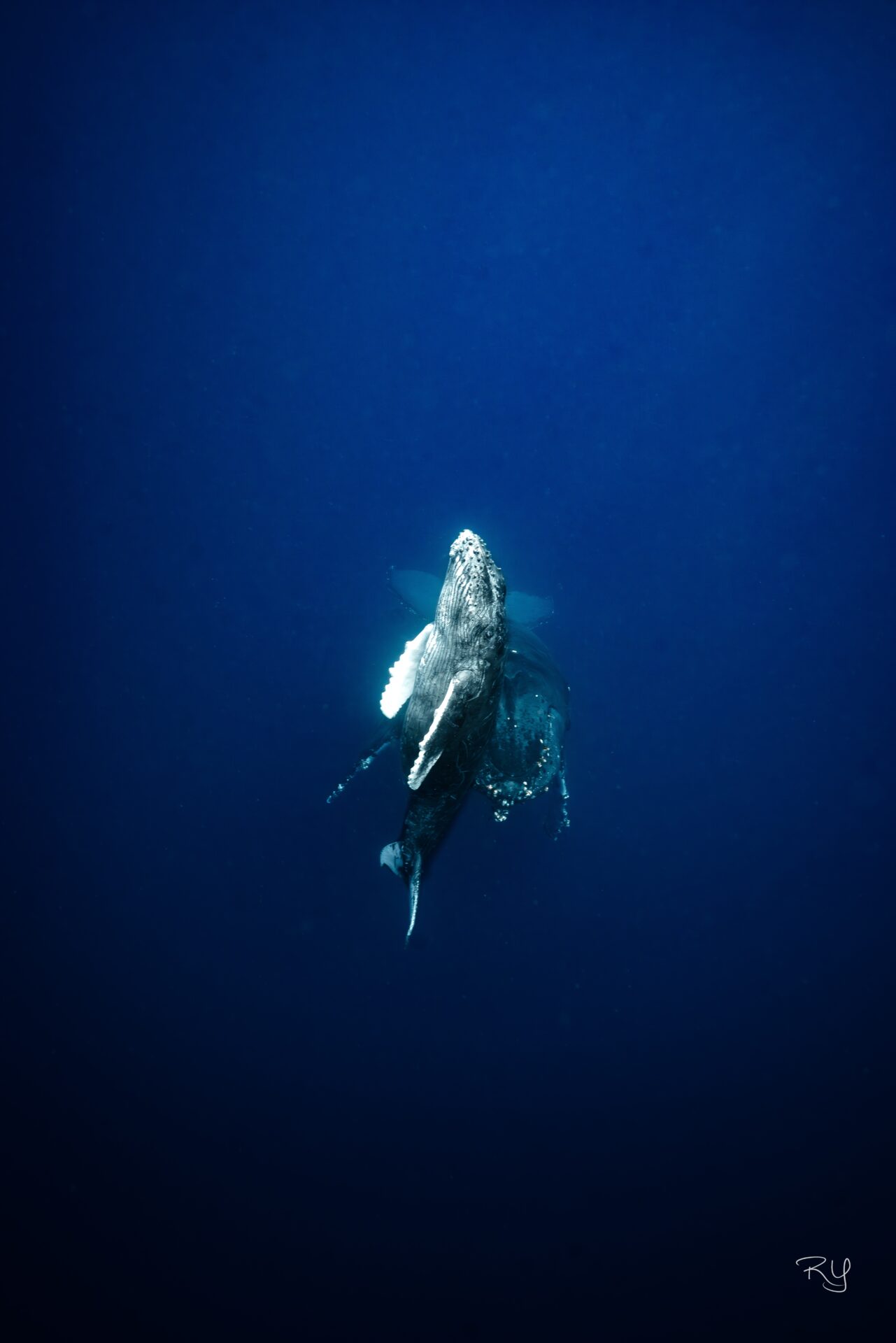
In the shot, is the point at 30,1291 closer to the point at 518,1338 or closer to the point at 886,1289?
the point at 518,1338

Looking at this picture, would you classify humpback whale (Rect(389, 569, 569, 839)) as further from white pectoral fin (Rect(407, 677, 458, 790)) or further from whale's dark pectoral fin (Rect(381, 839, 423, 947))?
white pectoral fin (Rect(407, 677, 458, 790))

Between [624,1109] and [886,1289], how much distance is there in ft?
18.6

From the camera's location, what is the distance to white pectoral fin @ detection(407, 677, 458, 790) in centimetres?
330

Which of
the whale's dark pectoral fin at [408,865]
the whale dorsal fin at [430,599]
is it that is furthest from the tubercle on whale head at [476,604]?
the whale dorsal fin at [430,599]

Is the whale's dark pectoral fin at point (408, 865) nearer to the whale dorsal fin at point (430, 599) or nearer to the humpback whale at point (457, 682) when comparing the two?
the humpback whale at point (457, 682)

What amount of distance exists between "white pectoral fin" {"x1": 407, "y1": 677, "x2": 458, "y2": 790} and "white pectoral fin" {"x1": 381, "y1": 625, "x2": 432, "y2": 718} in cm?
83

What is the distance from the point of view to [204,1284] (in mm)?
8836

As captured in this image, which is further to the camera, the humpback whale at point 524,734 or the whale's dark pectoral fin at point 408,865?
the humpback whale at point 524,734
